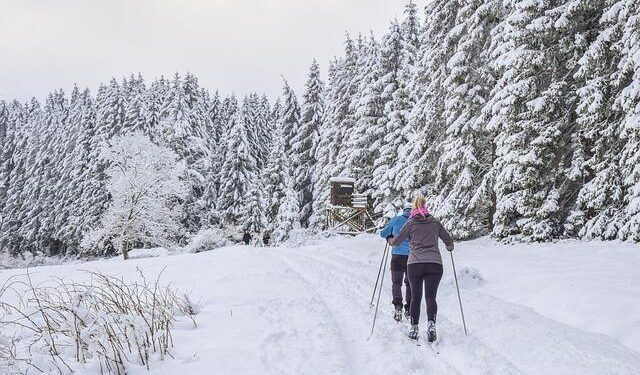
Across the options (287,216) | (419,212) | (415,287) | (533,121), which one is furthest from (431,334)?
(287,216)

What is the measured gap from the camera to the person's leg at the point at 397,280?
26.2 ft

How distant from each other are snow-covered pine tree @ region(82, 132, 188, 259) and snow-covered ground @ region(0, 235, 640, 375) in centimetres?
2594

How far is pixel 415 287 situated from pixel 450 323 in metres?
1.23

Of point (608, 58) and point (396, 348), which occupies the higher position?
point (608, 58)

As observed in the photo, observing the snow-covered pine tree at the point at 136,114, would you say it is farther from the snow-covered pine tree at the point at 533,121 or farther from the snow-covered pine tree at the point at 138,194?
the snow-covered pine tree at the point at 533,121

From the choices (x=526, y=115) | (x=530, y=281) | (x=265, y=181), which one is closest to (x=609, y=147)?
(x=526, y=115)

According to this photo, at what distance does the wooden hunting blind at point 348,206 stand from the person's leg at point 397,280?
2128cm

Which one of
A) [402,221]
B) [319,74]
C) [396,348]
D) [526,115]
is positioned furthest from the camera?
[319,74]

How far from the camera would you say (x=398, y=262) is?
324 inches

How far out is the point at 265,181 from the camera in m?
40.7

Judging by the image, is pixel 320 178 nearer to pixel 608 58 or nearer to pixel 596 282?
pixel 608 58

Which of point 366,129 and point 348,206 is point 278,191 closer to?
point 348,206

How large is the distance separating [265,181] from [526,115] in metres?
28.8

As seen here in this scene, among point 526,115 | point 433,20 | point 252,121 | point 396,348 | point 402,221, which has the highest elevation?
point 252,121
